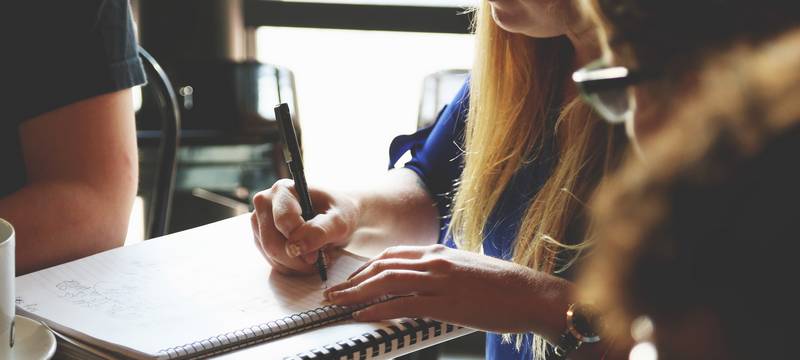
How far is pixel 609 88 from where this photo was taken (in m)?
0.35

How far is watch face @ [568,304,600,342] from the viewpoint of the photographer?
2.50ft

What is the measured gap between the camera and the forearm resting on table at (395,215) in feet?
3.29

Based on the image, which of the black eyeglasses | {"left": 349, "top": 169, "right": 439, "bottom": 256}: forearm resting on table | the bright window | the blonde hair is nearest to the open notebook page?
{"left": 349, "top": 169, "right": 439, "bottom": 256}: forearm resting on table

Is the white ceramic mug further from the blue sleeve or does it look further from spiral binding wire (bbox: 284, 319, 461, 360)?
the blue sleeve

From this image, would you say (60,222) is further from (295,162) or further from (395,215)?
(395,215)

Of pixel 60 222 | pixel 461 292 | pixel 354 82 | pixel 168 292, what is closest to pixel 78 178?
pixel 60 222

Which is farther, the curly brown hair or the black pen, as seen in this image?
the black pen

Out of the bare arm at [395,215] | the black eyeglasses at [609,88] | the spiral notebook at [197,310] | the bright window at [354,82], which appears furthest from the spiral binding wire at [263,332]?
the bright window at [354,82]

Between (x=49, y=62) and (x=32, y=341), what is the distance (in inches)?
18.7

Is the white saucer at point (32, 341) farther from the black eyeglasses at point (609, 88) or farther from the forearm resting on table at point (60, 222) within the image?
the black eyeglasses at point (609, 88)

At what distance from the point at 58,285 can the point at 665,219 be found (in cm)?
69

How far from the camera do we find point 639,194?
A: 0.76 ft

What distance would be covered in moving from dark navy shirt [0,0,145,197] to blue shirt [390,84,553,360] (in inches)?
16.1

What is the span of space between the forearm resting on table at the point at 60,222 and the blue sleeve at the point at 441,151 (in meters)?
0.40
